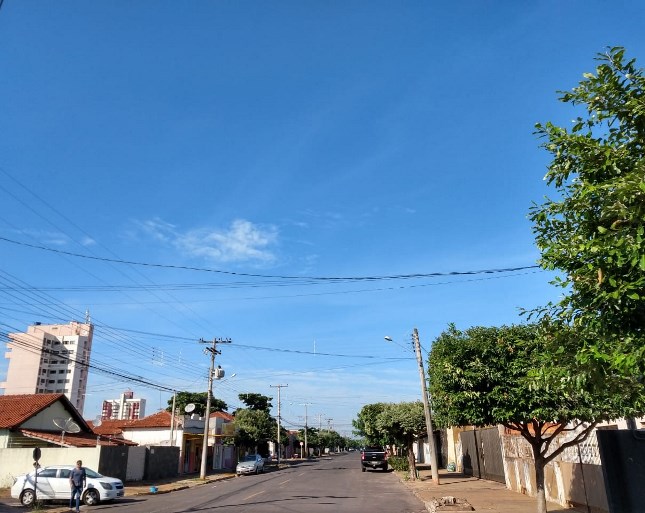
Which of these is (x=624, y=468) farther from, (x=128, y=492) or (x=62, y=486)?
(x=128, y=492)

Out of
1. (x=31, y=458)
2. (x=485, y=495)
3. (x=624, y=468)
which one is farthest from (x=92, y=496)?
(x=624, y=468)

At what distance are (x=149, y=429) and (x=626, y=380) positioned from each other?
44.5 metres

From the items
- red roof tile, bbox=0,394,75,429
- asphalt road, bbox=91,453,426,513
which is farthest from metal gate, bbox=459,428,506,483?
red roof tile, bbox=0,394,75,429

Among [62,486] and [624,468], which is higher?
[624,468]

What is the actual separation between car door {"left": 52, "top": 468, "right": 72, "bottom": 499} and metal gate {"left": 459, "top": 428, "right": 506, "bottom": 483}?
1841 centimetres

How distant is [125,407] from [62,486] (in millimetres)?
128780

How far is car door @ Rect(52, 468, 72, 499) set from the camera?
67.3 feet

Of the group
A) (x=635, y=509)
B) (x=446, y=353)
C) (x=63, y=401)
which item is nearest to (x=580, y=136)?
(x=446, y=353)

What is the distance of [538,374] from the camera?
7.13 meters

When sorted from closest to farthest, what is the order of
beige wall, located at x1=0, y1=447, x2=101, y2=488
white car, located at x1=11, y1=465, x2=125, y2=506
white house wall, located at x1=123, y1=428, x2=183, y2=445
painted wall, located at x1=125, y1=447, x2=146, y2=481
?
white car, located at x1=11, y1=465, x2=125, y2=506
beige wall, located at x1=0, y1=447, x2=101, y2=488
painted wall, located at x1=125, y1=447, x2=146, y2=481
white house wall, located at x1=123, y1=428, x2=183, y2=445

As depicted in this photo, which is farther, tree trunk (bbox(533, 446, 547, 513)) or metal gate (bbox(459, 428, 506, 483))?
metal gate (bbox(459, 428, 506, 483))

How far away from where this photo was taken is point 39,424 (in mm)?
30984

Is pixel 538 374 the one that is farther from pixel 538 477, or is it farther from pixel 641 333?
pixel 538 477

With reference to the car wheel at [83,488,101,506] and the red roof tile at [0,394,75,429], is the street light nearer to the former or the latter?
the car wheel at [83,488,101,506]
